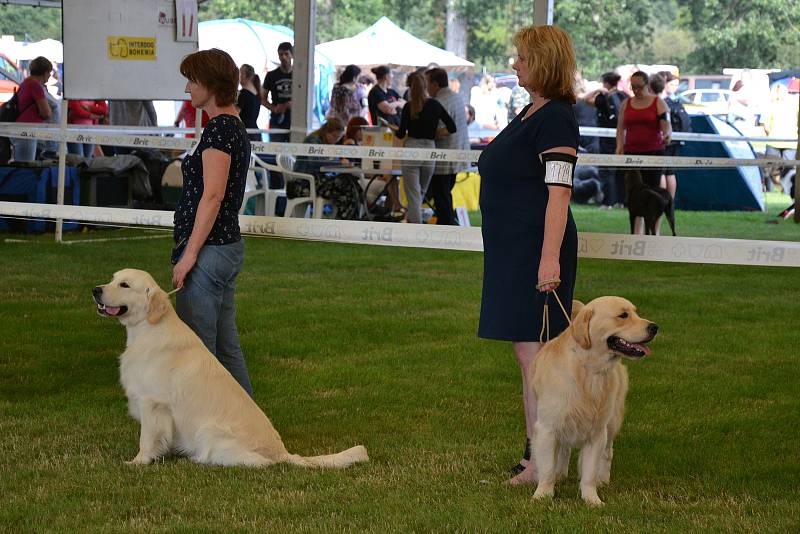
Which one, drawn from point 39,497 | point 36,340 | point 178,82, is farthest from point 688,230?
point 39,497

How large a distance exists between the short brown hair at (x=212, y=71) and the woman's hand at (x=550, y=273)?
4.92ft

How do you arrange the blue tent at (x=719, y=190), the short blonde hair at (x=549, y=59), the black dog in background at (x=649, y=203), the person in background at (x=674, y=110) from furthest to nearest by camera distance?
1. the blue tent at (x=719, y=190)
2. the person in background at (x=674, y=110)
3. the black dog in background at (x=649, y=203)
4. the short blonde hair at (x=549, y=59)

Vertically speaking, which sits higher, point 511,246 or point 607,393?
point 511,246

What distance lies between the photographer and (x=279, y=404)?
5617 mm

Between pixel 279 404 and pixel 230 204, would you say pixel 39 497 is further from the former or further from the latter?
pixel 279 404

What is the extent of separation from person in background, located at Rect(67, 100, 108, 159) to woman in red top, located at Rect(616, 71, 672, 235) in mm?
7392

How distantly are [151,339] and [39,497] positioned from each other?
739 mm

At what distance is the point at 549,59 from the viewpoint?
152 inches

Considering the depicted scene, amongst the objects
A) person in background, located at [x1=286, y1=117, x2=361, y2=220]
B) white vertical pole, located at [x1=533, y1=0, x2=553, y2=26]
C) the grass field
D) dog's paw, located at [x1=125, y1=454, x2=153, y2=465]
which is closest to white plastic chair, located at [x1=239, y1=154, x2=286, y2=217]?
person in background, located at [x1=286, y1=117, x2=361, y2=220]

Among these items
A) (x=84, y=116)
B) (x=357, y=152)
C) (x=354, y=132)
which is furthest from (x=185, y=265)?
(x=84, y=116)

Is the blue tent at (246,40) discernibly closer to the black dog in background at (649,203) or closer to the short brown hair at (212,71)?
the black dog in background at (649,203)

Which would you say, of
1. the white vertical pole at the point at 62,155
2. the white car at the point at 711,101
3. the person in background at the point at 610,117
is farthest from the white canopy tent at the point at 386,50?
the white vertical pole at the point at 62,155

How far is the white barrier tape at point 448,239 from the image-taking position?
489 cm

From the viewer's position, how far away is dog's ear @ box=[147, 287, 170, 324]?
438 centimetres
